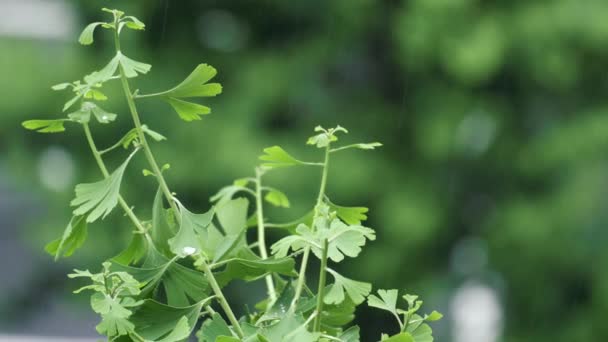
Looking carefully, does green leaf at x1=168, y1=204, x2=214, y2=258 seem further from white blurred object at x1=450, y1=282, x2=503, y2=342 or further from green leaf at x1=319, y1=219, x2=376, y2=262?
white blurred object at x1=450, y1=282, x2=503, y2=342

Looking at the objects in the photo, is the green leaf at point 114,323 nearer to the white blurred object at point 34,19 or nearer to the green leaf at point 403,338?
the green leaf at point 403,338

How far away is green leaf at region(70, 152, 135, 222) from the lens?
53 centimetres

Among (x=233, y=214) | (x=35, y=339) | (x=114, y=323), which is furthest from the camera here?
(x=35, y=339)

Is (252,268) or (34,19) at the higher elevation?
(252,268)

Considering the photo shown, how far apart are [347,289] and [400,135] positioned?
10.2 feet

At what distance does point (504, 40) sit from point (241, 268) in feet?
9.37

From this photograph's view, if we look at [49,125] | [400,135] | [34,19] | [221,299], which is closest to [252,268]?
[221,299]

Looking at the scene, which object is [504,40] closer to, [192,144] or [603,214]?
[603,214]

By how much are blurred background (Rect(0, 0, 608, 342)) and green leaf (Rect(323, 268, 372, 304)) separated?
2.63 metres

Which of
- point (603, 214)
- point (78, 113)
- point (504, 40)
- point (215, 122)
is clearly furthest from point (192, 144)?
point (78, 113)

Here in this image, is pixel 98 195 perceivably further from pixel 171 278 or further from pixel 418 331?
pixel 418 331

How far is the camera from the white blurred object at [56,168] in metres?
3.50

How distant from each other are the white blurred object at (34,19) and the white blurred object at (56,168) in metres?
0.44

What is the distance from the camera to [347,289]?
53 cm
